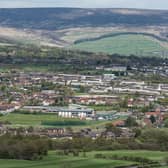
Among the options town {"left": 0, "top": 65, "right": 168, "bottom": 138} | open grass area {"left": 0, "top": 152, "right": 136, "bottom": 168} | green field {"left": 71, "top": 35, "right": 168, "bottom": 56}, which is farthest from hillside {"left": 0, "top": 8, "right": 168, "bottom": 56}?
open grass area {"left": 0, "top": 152, "right": 136, "bottom": 168}

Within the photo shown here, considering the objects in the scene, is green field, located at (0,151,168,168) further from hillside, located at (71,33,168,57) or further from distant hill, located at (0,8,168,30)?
distant hill, located at (0,8,168,30)

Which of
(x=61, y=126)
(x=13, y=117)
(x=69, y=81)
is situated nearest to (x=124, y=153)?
(x=61, y=126)

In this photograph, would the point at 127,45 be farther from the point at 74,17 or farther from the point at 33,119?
the point at 33,119

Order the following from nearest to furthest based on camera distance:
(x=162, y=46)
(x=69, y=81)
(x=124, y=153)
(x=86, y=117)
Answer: (x=124, y=153)
(x=86, y=117)
(x=69, y=81)
(x=162, y=46)

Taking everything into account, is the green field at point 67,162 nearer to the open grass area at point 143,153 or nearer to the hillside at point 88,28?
the open grass area at point 143,153

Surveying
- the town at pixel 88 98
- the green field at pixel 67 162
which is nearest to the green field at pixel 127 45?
the town at pixel 88 98

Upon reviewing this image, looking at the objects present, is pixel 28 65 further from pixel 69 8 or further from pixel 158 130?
pixel 69 8
